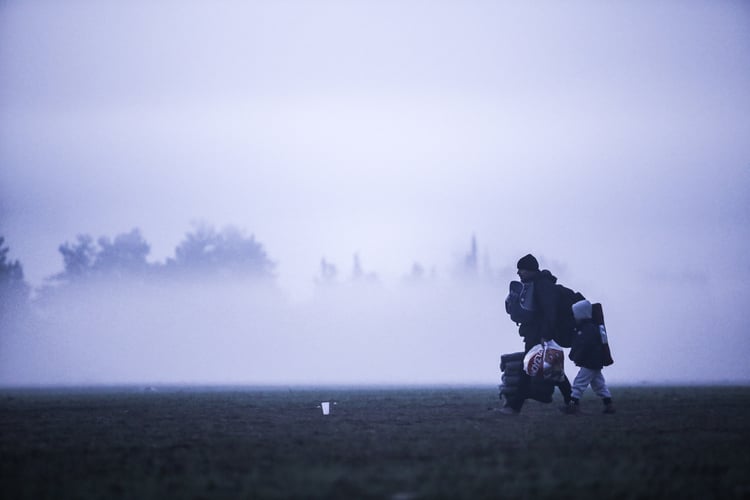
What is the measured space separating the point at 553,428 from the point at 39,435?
644 cm

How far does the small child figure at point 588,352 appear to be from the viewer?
14.0 meters

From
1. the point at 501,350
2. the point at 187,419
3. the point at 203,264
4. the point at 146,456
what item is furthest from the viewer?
the point at 501,350

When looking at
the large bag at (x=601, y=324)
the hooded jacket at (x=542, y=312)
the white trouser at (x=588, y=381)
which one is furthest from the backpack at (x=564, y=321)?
the white trouser at (x=588, y=381)

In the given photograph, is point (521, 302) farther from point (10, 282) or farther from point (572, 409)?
point (10, 282)

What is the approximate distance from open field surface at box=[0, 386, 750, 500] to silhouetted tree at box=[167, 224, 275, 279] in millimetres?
107006

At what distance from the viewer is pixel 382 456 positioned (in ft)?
26.5

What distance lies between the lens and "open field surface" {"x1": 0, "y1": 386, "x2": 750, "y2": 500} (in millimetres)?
6129

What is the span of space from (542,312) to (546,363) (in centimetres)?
86

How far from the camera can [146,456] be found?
27.5ft

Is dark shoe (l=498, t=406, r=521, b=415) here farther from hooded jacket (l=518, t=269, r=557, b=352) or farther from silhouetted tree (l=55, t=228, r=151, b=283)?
silhouetted tree (l=55, t=228, r=151, b=283)

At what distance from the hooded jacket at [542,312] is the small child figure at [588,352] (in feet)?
1.39

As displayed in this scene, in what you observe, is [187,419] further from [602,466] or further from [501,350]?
[501,350]

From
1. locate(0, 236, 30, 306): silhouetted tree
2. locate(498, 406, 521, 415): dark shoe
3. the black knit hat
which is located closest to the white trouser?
locate(498, 406, 521, 415): dark shoe

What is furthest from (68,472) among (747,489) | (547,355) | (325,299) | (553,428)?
(325,299)
